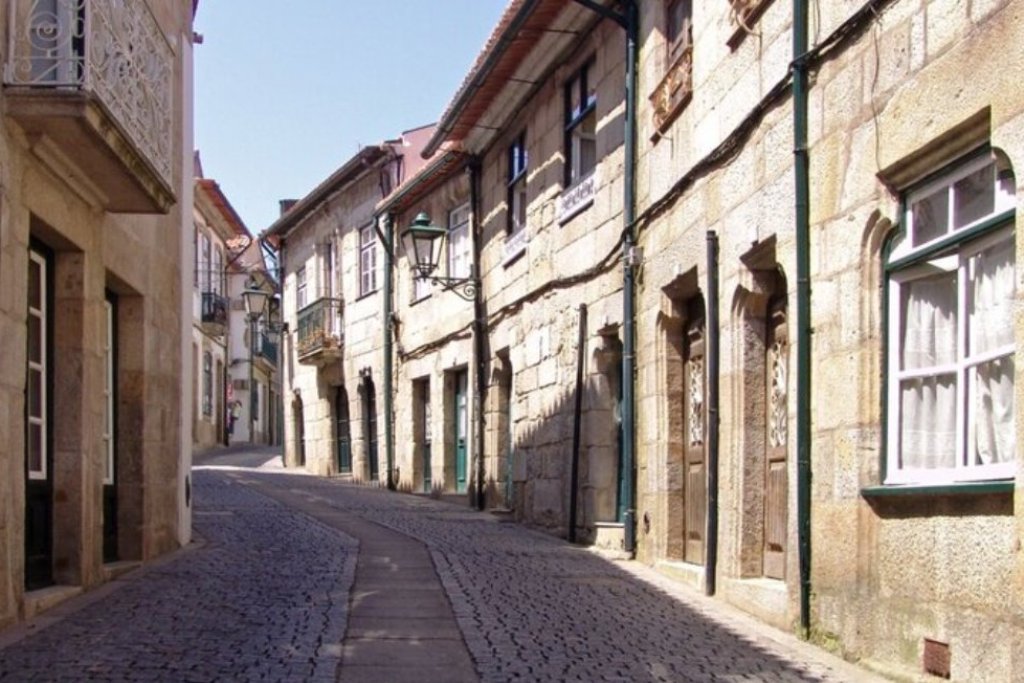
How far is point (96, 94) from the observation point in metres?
7.77

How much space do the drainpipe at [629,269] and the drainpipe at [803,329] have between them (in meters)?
4.13

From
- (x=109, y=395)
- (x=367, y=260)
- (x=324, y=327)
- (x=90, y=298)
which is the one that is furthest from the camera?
(x=324, y=327)

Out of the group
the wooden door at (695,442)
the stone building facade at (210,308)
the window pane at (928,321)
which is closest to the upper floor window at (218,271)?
the stone building facade at (210,308)

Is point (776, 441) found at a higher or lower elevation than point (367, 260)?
lower

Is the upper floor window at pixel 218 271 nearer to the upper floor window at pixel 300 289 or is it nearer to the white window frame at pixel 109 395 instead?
the upper floor window at pixel 300 289

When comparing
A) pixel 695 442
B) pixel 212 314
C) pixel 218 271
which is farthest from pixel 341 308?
pixel 695 442

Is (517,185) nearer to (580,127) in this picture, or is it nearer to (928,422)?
(580,127)

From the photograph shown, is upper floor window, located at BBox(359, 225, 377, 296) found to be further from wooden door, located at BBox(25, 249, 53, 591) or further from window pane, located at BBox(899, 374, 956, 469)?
window pane, located at BBox(899, 374, 956, 469)

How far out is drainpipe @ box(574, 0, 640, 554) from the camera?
12062 millimetres

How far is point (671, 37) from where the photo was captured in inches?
456

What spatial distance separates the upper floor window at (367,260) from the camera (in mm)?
23984

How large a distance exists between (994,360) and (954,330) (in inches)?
19.2

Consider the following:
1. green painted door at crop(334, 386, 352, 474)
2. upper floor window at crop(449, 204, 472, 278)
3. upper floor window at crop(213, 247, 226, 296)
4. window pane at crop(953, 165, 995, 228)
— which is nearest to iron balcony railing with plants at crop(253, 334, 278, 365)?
upper floor window at crop(213, 247, 226, 296)

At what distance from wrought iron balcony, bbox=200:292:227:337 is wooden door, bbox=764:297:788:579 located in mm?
27586
